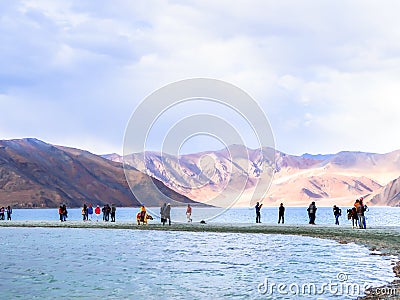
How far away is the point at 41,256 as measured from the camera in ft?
110

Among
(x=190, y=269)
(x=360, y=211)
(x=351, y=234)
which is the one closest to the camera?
(x=190, y=269)

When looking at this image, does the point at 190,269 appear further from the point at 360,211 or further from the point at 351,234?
the point at 360,211

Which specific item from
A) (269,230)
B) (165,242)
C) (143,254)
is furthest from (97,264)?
(269,230)

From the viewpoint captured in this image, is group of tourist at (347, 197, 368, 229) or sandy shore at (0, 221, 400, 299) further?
group of tourist at (347, 197, 368, 229)

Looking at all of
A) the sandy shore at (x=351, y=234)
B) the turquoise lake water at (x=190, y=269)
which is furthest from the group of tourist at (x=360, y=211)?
the turquoise lake water at (x=190, y=269)

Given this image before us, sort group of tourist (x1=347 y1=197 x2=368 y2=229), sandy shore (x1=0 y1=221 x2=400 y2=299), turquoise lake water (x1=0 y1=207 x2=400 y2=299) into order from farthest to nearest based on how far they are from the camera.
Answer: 1. group of tourist (x1=347 y1=197 x2=368 y2=229)
2. sandy shore (x1=0 y1=221 x2=400 y2=299)
3. turquoise lake water (x1=0 y1=207 x2=400 y2=299)

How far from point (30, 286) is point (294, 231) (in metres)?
29.9

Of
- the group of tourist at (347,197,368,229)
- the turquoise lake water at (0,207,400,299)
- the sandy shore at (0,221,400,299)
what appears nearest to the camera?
the turquoise lake water at (0,207,400,299)

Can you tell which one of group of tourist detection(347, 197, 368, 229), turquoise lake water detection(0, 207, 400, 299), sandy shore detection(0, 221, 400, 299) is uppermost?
group of tourist detection(347, 197, 368, 229)

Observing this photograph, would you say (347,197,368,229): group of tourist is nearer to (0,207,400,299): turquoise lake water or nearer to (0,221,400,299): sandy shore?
(0,221,400,299): sandy shore

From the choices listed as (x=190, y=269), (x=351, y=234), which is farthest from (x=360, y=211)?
(x=190, y=269)

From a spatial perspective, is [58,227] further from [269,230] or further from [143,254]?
[143,254]

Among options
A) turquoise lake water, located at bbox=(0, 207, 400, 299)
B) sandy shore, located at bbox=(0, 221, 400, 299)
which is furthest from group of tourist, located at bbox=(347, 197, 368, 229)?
turquoise lake water, located at bbox=(0, 207, 400, 299)

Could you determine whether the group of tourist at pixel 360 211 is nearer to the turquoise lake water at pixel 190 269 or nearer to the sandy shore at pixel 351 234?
the sandy shore at pixel 351 234
